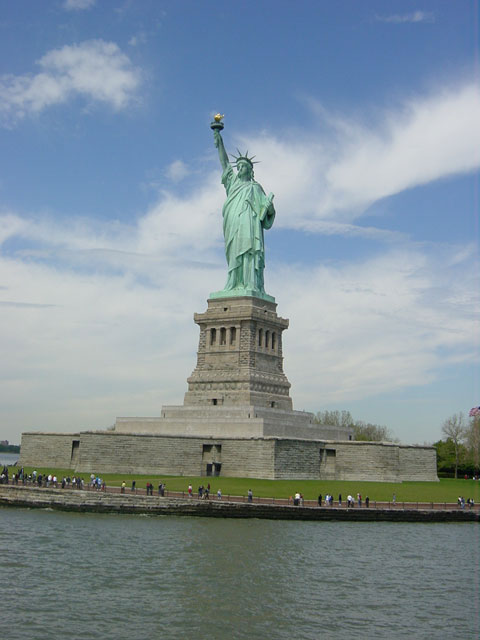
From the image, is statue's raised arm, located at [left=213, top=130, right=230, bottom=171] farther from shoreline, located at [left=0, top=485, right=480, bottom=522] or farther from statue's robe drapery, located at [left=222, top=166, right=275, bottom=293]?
shoreline, located at [left=0, top=485, right=480, bottom=522]

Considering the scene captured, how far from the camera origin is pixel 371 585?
73.7 ft

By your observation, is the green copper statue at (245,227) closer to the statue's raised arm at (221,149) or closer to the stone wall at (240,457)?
the statue's raised arm at (221,149)

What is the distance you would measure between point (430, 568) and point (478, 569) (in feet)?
5.91

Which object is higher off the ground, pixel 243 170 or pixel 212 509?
pixel 243 170

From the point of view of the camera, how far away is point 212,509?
3400 cm

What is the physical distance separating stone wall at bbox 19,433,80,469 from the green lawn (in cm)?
233

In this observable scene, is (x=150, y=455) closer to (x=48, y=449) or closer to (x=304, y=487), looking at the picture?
(x=48, y=449)

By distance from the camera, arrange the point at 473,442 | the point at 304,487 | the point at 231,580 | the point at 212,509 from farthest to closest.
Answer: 1. the point at 473,442
2. the point at 304,487
3. the point at 212,509
4. the point at 231,580

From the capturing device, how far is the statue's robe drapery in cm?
5319

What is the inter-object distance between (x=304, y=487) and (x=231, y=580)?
18.7 metres

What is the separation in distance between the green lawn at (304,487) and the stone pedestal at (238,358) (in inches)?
329

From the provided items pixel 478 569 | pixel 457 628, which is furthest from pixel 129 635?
pixel 478 569

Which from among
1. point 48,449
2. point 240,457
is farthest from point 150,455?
Answer: point 48,449

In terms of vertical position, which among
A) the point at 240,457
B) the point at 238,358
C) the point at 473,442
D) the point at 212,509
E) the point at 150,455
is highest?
the point at 238,358
